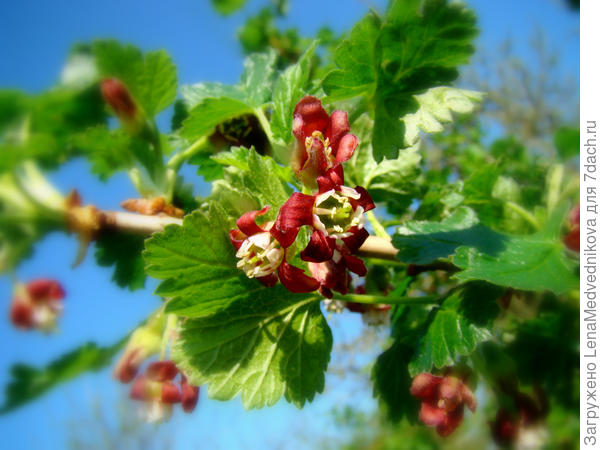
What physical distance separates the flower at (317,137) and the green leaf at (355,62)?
0.22 feet

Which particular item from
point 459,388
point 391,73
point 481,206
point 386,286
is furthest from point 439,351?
point 481,206

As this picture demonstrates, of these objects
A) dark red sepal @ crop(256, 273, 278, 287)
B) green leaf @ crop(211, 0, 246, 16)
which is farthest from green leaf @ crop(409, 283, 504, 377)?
green leaf @ crop(211, 0, 246, 16)

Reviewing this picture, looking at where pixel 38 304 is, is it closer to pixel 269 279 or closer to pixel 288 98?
pixel 269 279

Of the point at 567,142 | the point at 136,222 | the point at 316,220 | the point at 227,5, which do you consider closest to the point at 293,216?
the point at 316,220

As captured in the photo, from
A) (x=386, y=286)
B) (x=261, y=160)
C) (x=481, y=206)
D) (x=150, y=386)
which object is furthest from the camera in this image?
(x=481, y=206)

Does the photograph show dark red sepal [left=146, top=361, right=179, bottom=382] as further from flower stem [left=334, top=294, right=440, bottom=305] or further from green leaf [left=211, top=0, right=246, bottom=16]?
green leaf [left=211, top=0, right=246, bottom=16]

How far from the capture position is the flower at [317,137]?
48 cm

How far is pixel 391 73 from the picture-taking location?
0.58 m

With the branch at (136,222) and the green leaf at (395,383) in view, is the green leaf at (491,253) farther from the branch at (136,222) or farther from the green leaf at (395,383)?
the green leaf at (395,383)

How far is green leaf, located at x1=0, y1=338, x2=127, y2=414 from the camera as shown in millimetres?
541

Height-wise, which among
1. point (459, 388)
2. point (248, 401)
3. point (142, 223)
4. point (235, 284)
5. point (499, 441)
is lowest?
point (499, 441)

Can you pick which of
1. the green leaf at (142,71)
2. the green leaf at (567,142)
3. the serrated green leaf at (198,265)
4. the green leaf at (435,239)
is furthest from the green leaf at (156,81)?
the green leaf at (567,142)
